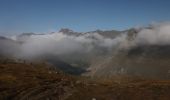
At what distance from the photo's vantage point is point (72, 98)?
5901 inches

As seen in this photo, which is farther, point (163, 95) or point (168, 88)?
point (168, 88)

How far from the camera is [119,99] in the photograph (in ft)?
491

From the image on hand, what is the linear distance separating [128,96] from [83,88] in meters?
29.3

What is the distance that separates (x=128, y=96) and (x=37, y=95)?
153 feet

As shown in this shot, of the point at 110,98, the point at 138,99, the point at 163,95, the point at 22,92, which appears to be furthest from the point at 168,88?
the point at 22,92

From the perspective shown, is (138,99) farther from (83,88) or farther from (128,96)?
(83,88)

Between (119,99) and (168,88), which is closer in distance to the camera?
(119,99)

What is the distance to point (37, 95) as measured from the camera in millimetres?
155875

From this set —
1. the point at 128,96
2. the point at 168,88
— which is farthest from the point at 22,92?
the point at 168,88

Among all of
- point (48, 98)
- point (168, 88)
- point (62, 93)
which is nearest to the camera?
point (48, 98)

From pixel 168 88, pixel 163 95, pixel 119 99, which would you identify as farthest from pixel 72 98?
pixel 168 88

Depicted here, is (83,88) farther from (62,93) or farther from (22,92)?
(22,92)

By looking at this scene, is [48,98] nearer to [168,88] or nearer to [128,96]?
[128,96]

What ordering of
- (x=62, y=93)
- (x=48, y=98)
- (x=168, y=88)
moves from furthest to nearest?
(x=168, y=88), (x=62, y=93), (x=48, y=98)
